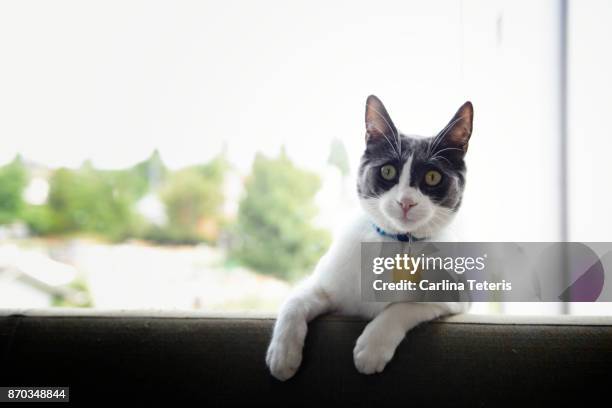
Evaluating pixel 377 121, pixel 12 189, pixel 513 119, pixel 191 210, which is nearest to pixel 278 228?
pixel 191 210

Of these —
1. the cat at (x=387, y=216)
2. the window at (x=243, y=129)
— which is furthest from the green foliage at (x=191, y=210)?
the cat at (x=387, y=216)

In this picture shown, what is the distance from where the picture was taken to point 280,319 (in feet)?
3.33

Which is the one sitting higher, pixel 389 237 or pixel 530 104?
pixel 530 104

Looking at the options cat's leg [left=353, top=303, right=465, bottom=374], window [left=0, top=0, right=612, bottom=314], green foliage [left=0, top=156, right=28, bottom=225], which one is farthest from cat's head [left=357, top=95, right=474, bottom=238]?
green foliage [left=0, top=156, right=28, bottom=225]

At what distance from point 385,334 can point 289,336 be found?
0.20m

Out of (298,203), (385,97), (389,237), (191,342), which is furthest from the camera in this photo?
(298,203)

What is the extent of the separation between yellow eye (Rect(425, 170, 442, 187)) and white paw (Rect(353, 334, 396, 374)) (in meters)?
0.41

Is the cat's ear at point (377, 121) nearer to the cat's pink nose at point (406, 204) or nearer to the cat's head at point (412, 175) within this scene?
the cat's head at point (412, 175)

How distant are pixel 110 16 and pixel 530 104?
179 cm

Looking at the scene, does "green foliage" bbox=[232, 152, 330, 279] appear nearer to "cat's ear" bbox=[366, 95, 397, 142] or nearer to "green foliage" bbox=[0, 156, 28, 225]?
"cat's ear" bbox=[366, 95, 397, 142]

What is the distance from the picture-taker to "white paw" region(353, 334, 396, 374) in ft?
3.07

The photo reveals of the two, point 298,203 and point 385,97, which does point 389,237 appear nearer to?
point 385,97

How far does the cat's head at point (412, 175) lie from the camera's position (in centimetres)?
108

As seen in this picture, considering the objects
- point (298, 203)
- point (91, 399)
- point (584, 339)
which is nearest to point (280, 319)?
point (91, 399)
